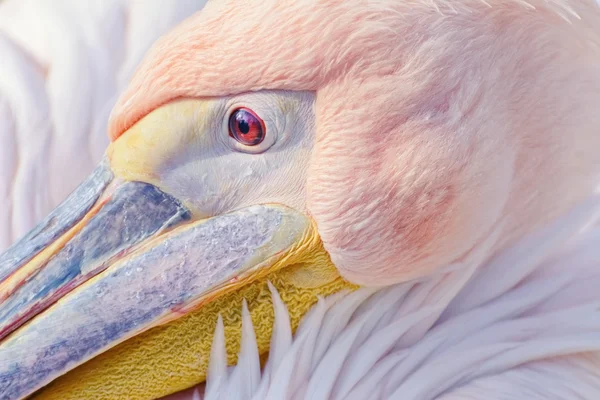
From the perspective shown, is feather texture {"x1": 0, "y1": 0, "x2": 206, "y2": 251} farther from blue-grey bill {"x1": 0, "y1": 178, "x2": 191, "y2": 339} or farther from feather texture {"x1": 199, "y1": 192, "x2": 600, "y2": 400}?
feather texture {"x1": 199, "y1": 192, "x2": 600, "y2": 400}

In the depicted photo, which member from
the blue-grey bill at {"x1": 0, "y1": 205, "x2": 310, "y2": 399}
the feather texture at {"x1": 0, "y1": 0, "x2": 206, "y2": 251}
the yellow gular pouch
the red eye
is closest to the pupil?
the red eye

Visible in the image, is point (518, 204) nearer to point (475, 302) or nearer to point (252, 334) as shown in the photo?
point (475, 302)

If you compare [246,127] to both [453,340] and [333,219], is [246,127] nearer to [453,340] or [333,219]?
[333,219]

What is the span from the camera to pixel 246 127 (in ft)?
3.52

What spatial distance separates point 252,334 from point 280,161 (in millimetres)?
287

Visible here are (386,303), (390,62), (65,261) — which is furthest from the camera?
(386,303)

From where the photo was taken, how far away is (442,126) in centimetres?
102

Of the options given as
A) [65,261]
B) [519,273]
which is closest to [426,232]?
[519,273]

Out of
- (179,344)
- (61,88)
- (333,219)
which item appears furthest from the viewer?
(61,88)

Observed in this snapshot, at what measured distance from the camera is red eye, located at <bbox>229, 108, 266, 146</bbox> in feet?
3.50

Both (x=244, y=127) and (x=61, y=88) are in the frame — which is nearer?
(x=244, y=127)

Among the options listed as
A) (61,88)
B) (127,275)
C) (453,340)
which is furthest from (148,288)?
(61,88)

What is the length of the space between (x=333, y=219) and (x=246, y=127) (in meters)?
0.18

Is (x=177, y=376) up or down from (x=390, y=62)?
down
